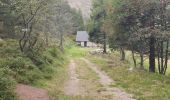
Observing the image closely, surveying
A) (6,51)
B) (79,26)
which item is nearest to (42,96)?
(6,51)

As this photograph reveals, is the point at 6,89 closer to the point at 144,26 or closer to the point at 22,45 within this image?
the point at 22,45

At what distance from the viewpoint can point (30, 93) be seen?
21.5 m

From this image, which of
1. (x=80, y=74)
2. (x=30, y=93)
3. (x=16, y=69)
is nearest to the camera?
A: (x=30, y=93)

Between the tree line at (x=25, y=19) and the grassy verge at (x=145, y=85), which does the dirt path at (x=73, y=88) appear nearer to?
the grassy verge at (x=145, y=85)

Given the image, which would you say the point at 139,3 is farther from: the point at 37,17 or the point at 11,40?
the point at 11,40

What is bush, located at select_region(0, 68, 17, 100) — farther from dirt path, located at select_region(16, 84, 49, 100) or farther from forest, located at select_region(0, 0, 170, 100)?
dirt path, located at select_region(16, 84, 49, 100)

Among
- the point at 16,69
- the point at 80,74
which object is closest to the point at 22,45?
the point at 80,74

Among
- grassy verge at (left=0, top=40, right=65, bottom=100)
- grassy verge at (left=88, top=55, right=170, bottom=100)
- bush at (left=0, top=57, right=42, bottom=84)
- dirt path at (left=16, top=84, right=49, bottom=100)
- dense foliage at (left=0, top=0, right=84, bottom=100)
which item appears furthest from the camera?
dense foliage at (left=0, top=0, right=84, bottom=100)

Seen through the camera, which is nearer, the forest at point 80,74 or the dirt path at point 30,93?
the dirt path at point 30,93

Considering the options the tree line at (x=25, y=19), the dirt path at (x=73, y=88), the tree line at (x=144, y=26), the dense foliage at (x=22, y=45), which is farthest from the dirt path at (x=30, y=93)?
the tree line at (x=144, y=26)

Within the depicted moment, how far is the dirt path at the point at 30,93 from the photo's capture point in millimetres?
20212

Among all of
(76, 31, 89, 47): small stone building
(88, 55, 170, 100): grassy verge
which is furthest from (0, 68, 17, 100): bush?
(76, 31, 89, 47): small stone building

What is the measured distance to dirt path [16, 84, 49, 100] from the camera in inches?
796

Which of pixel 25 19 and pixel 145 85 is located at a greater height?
pixel 25 19
